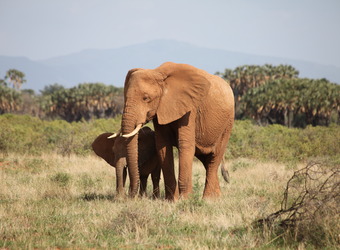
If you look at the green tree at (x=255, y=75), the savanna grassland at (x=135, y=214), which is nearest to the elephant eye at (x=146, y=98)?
the savanna grassland at (x=135, y=214)

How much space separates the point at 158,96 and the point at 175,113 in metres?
0.43

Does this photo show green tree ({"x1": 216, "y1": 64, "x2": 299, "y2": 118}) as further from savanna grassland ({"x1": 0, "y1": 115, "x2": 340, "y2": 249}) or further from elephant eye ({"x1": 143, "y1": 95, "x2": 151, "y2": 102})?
elephant eye ({"x1": 143, "y1": 95, "x2": 151, "y2": 102})

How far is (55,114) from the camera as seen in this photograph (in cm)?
7256

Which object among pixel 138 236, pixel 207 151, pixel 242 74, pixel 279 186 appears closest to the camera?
pixel 138 236

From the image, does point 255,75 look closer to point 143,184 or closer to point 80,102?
point 80,102

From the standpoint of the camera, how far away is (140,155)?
32.1 feet

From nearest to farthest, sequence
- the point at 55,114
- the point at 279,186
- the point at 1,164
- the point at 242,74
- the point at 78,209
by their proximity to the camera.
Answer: the point at 78,209
the point at 279,186
the point at 1,164
the point at 242,74
the point at 55,114

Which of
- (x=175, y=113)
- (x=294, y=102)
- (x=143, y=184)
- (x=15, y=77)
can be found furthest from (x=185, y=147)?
(x=15, y=77)

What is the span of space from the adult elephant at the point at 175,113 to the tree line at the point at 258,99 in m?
36.0

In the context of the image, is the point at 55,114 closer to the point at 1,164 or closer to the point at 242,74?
the point at 242,74

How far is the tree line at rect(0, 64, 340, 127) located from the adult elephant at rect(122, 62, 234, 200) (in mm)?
36024

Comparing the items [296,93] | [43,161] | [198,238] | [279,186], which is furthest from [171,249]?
[296,93]

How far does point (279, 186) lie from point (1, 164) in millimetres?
8277

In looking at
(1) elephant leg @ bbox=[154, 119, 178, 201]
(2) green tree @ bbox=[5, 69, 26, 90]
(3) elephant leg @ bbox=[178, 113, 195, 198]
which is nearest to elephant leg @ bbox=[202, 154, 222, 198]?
(1) elephant leg @ bbox=[154, 119, 178, 201]
